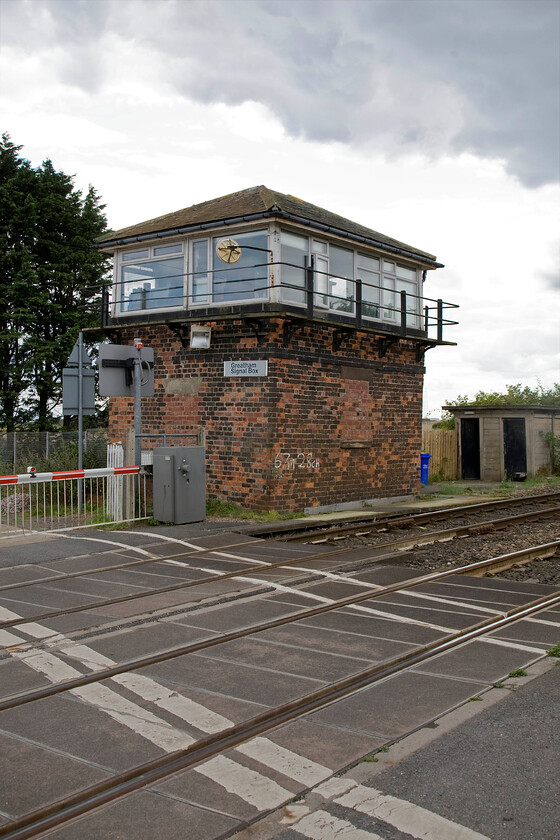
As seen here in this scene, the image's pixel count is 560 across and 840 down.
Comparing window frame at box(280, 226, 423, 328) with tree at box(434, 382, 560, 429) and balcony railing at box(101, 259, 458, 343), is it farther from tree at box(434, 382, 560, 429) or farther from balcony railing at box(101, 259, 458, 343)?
tree at box(434, 382, 560, 429)

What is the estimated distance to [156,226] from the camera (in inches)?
715

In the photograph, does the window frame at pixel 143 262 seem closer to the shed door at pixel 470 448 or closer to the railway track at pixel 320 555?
the railway track at pixel 320 555

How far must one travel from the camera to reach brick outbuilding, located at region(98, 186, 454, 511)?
15977 mm

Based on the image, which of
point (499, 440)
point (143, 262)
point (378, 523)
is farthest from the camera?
point (499, 440)

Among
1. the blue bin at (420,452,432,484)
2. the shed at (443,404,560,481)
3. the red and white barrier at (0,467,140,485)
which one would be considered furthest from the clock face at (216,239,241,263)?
the shed at (443,404,560,481)

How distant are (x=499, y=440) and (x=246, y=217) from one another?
47.0 feet

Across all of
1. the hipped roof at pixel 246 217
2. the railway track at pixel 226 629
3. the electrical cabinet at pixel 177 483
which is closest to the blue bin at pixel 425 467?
the hipped roof at pixel 246 217

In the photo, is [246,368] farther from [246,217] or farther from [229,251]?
[246,217]

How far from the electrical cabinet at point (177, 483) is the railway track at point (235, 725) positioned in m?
5.87

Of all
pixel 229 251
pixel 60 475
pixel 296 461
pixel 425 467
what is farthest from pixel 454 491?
pixel 60 475

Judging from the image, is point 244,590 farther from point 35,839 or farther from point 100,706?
point 35,839

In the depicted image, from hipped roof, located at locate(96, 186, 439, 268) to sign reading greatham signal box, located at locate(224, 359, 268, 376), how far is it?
9.59 feet

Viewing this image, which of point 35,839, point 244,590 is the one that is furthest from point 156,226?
point 35,839

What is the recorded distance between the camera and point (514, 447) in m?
27.0
